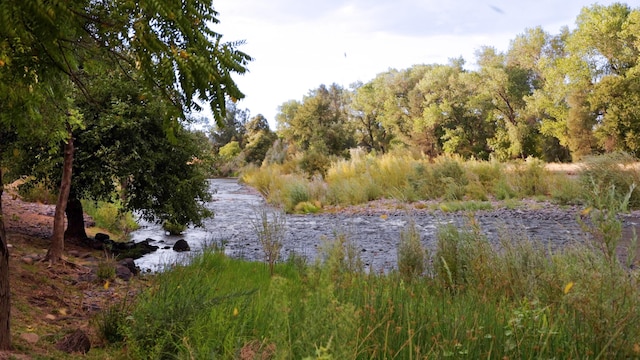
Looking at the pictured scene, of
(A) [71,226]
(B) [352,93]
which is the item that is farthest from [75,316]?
(B) [352,93]

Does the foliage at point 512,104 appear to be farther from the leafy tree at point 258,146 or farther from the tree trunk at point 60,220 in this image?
the tree trunk at point 60,220

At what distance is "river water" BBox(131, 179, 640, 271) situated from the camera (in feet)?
27.3

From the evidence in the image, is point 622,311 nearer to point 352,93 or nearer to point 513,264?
point 513,264

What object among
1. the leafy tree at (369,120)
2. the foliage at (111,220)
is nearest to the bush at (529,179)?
the foliage at (111,220)

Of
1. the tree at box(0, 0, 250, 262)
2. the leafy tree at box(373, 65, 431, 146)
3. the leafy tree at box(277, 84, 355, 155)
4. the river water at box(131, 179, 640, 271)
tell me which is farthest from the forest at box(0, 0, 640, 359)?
the leafy tree at box(373, 65, 431, 146)

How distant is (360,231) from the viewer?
11.3 meters

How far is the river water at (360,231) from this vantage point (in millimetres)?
8312

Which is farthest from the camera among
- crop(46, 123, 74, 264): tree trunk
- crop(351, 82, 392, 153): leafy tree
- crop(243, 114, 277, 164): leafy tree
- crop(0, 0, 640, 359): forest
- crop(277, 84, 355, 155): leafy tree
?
crop(351, 82, 392, 153): leafy tree

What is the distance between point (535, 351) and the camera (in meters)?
2.87

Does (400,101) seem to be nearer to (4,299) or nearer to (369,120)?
(369,120)

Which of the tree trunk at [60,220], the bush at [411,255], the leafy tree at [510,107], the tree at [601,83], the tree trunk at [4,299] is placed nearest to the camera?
the tree trunk at [4,299]

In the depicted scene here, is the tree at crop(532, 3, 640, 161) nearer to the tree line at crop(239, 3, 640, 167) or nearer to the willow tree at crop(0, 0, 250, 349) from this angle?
Answer: the tree line at crop(239, 3, 640, 167)

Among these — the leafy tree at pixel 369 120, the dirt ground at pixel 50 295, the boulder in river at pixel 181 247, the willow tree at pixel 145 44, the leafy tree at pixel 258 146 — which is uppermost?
the leafy tree at pixel 369 120

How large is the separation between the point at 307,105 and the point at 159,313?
34.8m
